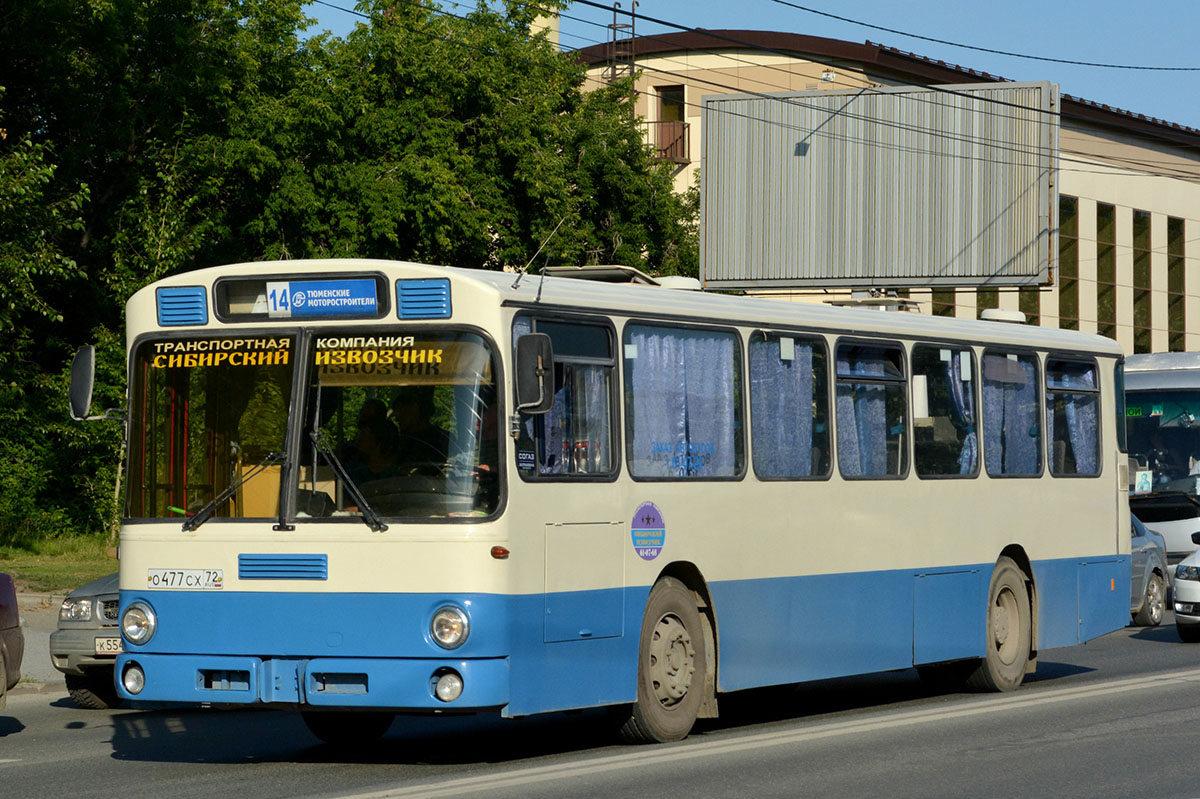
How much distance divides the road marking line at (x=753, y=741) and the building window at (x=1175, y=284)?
43131 millimetres

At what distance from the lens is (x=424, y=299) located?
397 inches

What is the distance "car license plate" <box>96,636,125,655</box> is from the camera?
45.7 ft

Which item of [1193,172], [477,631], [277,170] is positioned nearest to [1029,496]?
[477,631]

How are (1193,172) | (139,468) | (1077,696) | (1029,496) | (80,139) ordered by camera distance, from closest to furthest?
(139,468)
(1077,696)
(1029,496)
(80,139)
(1193,172)

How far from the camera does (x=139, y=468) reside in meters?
10.6

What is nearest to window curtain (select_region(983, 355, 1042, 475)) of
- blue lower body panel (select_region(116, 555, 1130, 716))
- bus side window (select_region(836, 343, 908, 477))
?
bus side window (select_region(836, 343, 908, 477))

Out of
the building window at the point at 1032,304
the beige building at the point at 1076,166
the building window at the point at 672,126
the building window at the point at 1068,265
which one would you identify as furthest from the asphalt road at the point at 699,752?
the building window at the point at 1068,265

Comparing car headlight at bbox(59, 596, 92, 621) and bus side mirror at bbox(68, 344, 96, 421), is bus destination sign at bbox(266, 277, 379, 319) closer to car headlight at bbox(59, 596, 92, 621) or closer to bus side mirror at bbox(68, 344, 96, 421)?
bus side mirror at bbox(68, 344, 96, 421)

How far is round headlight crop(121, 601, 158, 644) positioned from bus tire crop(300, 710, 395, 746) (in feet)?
5.19

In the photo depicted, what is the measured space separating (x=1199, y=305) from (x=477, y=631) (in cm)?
5257

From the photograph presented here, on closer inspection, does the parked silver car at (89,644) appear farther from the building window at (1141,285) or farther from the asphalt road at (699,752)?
the building window at (1141,285)

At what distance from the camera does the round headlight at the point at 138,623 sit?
33.9 ft

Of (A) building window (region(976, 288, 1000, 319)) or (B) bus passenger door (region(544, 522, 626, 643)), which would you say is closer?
(B) bus passenger door (region(544, 522, 626, 643))

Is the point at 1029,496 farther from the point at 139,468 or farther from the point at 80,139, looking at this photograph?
the point at 80,139
